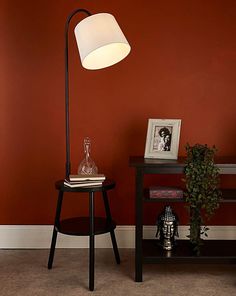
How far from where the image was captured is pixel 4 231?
3.65 meters

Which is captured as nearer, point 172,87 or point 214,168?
point 214,168

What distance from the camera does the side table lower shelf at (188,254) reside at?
3027 mm

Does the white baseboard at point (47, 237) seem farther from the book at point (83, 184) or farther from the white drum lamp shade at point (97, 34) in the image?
the white drum lamp shade at point (97, 34)

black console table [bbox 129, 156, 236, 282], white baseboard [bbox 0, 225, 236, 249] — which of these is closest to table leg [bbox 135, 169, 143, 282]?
black console table [bbox 129, 156, 236, 282]

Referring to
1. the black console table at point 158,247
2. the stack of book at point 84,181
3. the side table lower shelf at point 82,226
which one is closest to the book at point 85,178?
the stack of book at point 84,181

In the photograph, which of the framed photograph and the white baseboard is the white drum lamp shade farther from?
the white baseboard

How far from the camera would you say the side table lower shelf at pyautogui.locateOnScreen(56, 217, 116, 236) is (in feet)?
9.91

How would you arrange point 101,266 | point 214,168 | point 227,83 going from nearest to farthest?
point 214,168 → point 101,266 → point 227,83

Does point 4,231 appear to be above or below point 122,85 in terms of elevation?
below

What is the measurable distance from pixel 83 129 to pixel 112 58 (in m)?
0.76

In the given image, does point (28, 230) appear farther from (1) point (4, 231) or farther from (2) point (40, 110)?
(2) point (40, 110)

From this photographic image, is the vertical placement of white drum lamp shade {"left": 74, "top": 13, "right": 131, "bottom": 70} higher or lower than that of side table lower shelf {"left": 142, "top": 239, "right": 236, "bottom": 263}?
higher

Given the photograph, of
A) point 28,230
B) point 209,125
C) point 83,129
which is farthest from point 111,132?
A: point 28,230

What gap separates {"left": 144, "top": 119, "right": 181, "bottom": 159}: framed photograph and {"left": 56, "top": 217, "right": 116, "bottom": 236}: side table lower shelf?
0.52 m
